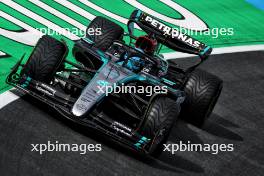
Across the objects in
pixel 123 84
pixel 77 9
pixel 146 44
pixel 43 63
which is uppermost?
pixel 146 44

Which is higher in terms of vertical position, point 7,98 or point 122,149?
point 122,149

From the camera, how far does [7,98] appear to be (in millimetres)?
10961

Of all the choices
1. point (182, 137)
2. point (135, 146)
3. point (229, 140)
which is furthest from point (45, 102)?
point (229, 140)

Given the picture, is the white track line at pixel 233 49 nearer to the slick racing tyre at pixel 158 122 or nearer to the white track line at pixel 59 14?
the white track line at pixel 59 14

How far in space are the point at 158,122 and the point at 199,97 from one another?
209cm

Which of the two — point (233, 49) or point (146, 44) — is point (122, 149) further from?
point (233, 49)

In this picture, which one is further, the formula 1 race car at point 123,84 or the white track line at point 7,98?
the white track line at point 7,98

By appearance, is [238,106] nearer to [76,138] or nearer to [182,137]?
[182,137]

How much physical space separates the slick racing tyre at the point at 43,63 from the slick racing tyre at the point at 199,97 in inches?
104

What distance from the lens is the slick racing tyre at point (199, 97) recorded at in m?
11.7

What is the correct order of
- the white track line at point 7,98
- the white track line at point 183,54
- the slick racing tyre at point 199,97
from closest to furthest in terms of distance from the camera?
the white track line at point 7,98 → the white track line at point 183,54 → the slick racing tyre at point 199,97

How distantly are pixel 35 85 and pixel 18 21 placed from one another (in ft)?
16.2

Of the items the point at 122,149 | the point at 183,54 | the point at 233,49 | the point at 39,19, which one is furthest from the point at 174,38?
the point at 233,49

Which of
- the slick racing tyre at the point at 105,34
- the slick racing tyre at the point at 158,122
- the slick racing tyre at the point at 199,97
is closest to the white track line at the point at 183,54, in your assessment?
the slick racing tyre at the point at 105,34
